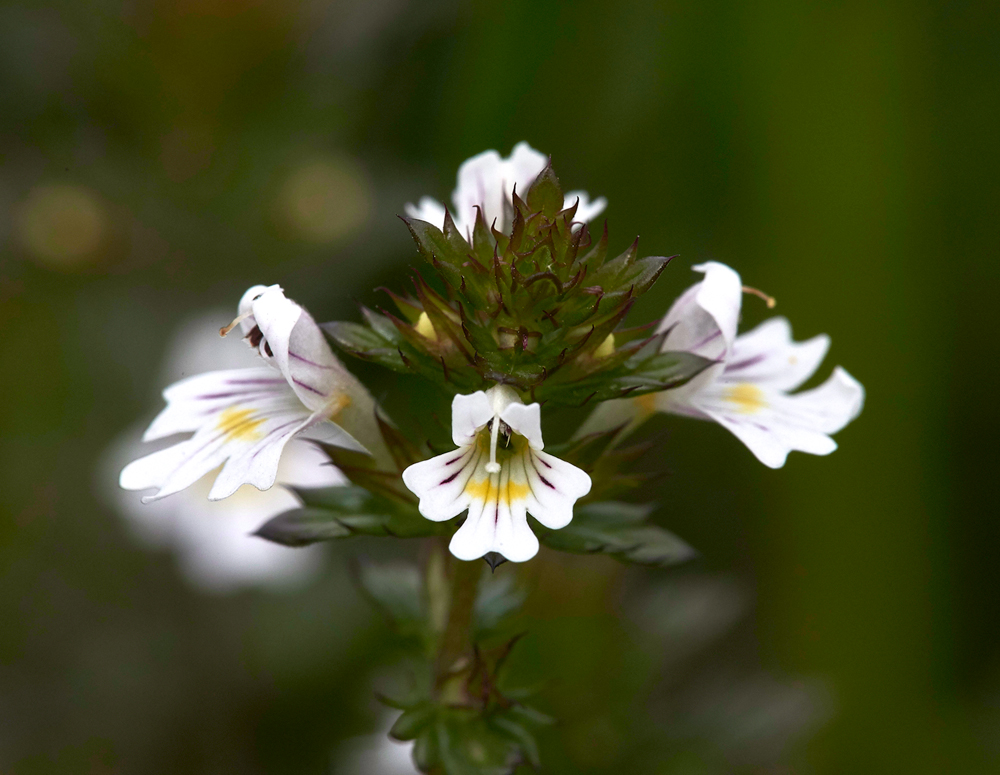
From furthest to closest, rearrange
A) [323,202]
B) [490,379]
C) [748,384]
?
[323,202]
[748,384]
[490,379]

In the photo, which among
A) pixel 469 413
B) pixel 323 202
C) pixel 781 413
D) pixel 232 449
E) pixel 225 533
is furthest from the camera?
pixel 323 202


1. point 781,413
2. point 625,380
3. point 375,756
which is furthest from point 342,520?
point 375,756

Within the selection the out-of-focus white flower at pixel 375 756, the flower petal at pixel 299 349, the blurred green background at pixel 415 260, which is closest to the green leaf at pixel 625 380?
the flower petal at pixel 299 349

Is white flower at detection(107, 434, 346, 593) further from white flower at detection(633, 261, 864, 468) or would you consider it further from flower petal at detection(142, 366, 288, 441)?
white flower at detection(633, 261, 864, 468)

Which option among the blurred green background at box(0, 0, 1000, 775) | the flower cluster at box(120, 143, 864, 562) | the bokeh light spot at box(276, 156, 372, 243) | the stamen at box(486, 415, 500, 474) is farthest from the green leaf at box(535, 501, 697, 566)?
the bokeh light spot at box(276, 156, 372, 243)

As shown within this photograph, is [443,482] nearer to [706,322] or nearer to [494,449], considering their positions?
[494,449]

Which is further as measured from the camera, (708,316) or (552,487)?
(708,316)

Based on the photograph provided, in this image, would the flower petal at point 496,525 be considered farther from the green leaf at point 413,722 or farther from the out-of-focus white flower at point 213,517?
the out-of-focus white flower at point 213,517
